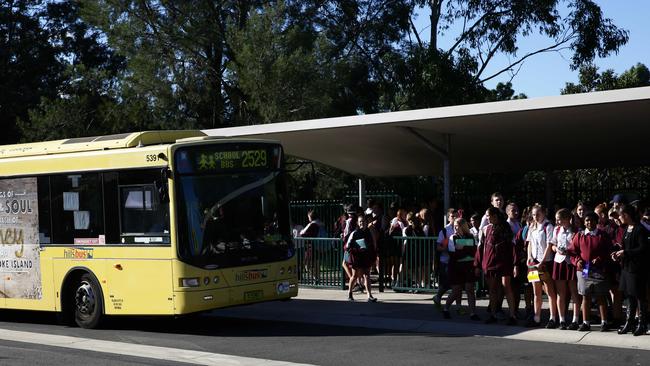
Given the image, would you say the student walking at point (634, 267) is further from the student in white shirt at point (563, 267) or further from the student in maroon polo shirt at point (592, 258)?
the student in white shirt at point (563, 267)

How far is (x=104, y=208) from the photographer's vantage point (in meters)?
14.1

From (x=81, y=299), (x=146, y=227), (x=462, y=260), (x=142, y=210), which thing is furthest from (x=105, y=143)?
(x=462, y=260)

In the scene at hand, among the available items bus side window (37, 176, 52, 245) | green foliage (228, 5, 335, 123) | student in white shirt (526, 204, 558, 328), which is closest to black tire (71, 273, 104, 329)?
bus side window (37, 176, 52, 245)

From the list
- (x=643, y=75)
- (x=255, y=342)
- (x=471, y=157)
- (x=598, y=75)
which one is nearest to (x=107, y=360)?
(x=255, y=342)

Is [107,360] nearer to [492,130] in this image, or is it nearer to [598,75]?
[492,130]

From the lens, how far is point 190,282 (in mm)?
13055

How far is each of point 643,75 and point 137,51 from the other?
75.3ft

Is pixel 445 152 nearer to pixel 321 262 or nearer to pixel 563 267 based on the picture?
pixel 321 262

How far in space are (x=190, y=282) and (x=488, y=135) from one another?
7.82m

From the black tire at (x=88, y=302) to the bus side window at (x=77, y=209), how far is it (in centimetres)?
65

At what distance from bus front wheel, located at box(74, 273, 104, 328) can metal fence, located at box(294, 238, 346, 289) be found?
6184mm

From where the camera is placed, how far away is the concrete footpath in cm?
1226

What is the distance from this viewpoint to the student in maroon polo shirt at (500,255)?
13.4 meters

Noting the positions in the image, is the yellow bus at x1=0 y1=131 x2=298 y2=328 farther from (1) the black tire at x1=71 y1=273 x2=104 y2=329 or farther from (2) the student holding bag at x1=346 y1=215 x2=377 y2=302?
(2) the student holding bag at x1=346 y1=215 x2=377 y2=302
